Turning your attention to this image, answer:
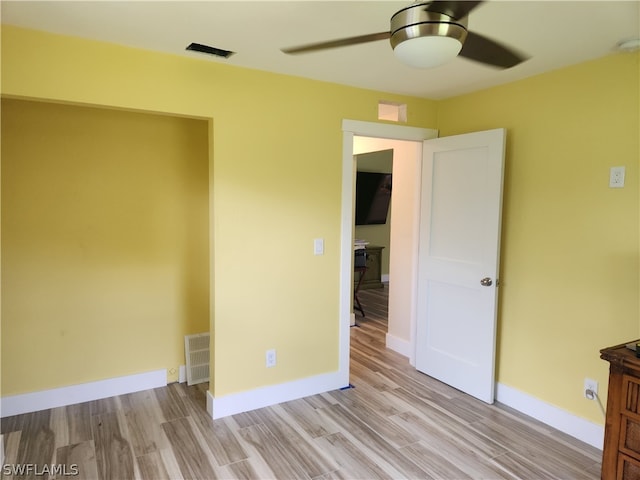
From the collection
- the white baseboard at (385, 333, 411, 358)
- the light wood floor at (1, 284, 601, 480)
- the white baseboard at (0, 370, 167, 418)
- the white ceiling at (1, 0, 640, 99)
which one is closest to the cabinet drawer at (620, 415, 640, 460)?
the light wood floor at (1, 284, 601, 480)

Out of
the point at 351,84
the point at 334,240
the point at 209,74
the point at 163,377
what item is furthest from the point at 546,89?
the point at 163,377

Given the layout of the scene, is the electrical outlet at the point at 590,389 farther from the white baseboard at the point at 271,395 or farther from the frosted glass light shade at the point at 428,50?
the frosted glass light shade at the point at 428,50

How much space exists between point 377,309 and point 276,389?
3061mm

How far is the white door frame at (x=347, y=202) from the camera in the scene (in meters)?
3.21

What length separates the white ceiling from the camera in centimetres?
187

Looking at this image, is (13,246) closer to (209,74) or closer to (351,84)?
(209,74)

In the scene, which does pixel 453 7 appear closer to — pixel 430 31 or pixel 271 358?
pixel 430 31

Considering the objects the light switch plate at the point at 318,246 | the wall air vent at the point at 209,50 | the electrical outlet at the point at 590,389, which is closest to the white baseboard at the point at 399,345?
the light switch plate at the point at 318,246

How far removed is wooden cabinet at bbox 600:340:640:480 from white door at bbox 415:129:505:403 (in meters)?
1.18

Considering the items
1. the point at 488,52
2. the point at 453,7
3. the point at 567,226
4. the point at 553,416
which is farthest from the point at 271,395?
the point at 453,7

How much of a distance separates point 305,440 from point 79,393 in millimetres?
1675

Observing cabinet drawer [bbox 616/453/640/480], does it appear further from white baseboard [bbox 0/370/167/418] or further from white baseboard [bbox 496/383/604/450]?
white baseboard [bbox 0/370/167/418]

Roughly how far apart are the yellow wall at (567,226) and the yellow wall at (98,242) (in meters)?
2.35

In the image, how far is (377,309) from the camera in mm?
5953
